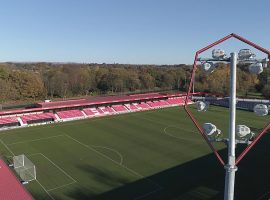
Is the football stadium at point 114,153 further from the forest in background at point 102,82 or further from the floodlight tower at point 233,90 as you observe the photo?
the forest in background at point 102,82

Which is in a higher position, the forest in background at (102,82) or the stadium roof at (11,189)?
the forest in background at (102,82)

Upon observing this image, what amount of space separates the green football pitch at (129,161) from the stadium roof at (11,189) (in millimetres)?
1784

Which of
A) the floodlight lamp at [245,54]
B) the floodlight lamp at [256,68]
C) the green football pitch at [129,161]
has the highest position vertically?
the floodlight lamp at [245,54]

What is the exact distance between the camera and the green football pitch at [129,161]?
28.4 meters

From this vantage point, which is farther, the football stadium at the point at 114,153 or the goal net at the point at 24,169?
the goal net at the point at 24,169

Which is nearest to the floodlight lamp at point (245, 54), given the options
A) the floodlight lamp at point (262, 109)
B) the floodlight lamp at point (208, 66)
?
the floodlight lamp at point (208, 66)

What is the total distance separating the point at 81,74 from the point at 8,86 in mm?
26034

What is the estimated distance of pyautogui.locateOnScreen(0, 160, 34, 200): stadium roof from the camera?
83.1 feet

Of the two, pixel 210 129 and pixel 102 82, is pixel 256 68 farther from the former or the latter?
pixel 102 82

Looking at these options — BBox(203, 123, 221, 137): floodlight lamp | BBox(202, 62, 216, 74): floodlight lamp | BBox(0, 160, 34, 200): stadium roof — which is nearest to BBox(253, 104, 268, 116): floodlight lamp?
BBox(203, 123, 221, 137): floodlight lamp

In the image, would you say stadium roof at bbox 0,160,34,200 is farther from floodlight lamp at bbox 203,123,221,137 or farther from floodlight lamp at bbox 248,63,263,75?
floodlight lamp at bbox 248,63,263,75

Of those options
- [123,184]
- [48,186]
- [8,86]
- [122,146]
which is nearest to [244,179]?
[123,184]

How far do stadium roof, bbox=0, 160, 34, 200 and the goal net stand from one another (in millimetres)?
1645

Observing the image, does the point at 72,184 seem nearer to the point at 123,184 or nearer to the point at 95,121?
the point at 123,184
